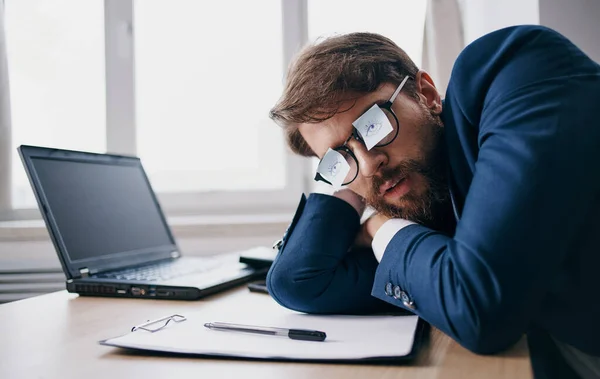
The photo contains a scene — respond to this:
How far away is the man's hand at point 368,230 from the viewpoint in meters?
1.00

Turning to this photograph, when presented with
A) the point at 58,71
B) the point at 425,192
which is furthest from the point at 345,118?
the point at 58,71

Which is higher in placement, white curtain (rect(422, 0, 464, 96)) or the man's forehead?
white curtain (rect(422, 0, 464, 96))

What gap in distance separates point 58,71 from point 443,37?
175cm

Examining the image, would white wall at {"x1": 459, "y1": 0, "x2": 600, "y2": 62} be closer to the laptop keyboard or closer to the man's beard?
the man's beard

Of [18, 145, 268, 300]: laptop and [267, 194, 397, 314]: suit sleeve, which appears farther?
[18, 145, 268, 300]: laptop

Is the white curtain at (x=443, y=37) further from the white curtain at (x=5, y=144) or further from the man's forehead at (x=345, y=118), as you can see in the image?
the white curtain at (x=5, y=144)

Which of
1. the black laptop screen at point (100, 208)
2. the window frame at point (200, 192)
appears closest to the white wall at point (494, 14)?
the window frame at point (200, 192)

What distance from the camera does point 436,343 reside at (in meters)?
0.71

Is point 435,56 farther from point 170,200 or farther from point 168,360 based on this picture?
point 168,360

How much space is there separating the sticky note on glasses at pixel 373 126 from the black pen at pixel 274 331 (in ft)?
1.24

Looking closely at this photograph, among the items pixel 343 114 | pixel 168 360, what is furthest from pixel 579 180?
pixel 168 360

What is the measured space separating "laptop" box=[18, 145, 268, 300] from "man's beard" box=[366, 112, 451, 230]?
1.37 ft

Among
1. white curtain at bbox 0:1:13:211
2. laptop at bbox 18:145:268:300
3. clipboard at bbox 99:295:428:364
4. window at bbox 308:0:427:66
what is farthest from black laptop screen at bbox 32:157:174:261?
window at bbox 308:0:427:66

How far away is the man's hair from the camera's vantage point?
999 mm
